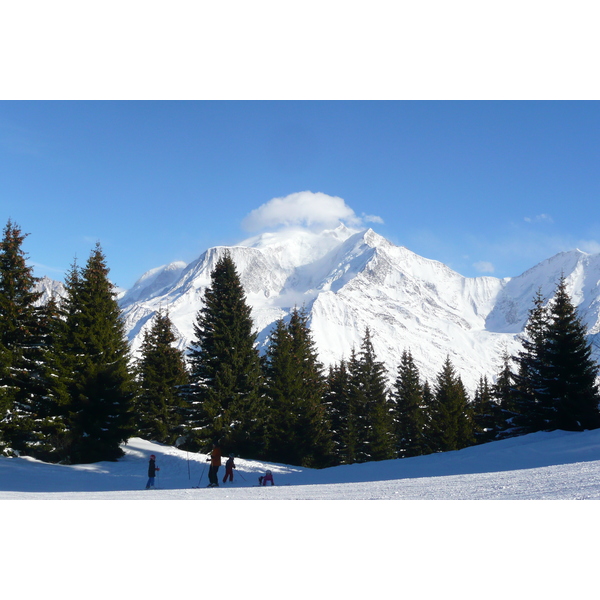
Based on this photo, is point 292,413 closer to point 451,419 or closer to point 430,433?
point 430,433

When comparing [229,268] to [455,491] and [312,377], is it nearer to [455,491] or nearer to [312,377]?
[312,377]

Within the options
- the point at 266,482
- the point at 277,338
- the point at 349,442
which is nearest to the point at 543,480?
the point at 266,482

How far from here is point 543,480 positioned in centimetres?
884

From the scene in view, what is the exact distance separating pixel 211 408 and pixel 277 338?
9.32 m

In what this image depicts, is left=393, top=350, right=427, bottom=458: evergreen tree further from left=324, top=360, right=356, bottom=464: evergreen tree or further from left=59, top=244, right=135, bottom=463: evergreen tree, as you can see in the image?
left=59, top=244, right=135, bottom=463: evergreen tree

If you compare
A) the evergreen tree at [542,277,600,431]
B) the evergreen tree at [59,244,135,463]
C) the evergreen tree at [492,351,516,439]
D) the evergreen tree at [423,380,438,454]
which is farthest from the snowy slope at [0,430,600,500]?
the evergreen tree at [423,380,438,454]

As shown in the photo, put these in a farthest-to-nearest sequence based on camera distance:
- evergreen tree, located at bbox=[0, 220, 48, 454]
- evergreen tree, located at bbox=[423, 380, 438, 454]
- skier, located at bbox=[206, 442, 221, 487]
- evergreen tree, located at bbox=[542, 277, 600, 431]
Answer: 1. evergreen tree, located at bbox=[423, 380, 438, 454]
2. evergreen tree, located at bbox=[542, 277, 600, 431]
3. evergreen tree, located at bbox=[0, 220, 48, 454]
4. skier, located at bbox=[206, 442, 221, 487]

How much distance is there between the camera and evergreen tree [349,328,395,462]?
37625 millimetres

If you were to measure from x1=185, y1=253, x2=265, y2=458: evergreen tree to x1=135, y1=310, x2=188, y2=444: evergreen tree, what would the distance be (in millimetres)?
5296

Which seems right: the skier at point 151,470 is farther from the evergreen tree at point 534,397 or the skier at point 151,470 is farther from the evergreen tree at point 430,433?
the evergreen tree at point 430,433

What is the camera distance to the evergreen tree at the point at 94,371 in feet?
79.5

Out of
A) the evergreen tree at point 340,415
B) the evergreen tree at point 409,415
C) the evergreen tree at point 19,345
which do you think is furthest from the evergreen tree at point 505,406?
the evergreen tree at point 19,345

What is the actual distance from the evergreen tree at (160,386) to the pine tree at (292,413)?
22.2ft

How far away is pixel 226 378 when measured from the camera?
28391 millimetres
